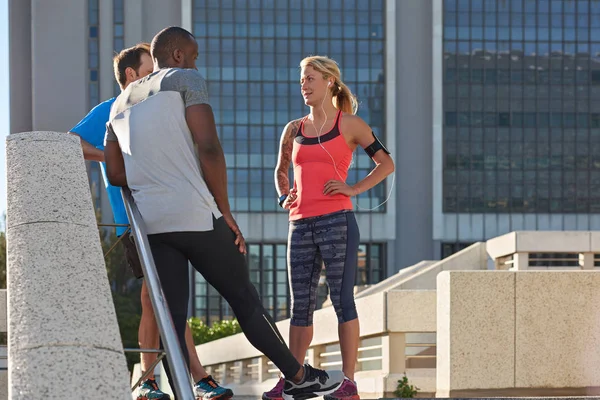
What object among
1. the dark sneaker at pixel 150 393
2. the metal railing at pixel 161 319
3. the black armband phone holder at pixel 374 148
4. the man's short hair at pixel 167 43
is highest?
the man's short hair at pixel 167 43

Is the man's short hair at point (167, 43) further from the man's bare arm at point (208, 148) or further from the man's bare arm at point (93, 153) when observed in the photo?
the man's bare arm at point (93, 153)

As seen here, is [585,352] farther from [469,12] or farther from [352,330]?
[469,12]

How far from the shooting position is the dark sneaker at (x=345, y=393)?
18.2 ft

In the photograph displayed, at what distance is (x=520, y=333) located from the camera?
911 cm

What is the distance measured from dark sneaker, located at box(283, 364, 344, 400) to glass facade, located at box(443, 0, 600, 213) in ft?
228

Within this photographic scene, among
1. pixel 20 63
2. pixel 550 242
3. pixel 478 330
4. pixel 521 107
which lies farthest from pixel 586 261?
pixel 20 63

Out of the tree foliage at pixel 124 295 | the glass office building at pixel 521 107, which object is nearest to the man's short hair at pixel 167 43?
the tree foliage at pixel 124 295

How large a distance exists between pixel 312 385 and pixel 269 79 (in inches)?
2757

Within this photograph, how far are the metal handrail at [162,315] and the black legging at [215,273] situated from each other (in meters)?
0.14

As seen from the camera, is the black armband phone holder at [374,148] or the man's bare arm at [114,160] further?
the black armband phone holder at [374,148]

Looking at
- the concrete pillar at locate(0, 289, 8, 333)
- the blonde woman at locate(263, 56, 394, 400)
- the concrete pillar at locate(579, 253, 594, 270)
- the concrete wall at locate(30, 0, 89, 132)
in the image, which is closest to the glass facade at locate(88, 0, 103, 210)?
the concrete wall at locate(30, 0, 89, 132)

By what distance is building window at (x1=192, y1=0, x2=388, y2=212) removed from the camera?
241 ft

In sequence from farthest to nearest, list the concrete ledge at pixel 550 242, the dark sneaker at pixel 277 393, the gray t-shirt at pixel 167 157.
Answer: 1. the concrete ledge at pixel 550 242
2. the dark sneaker at pixel 277 393
3. the gray t-shirt at pixel 167 157

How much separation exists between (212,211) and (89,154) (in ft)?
3.88
